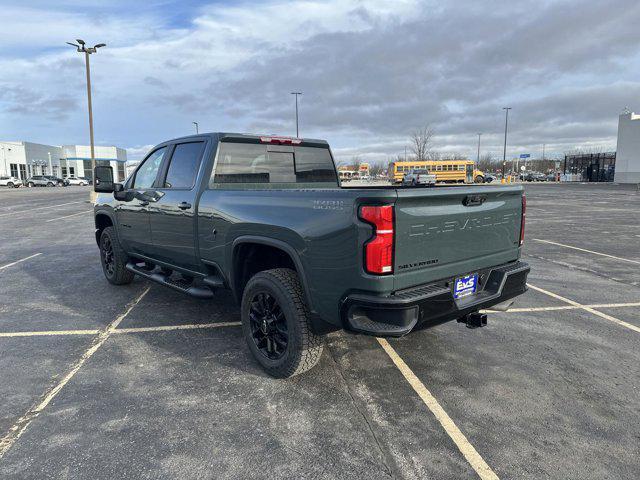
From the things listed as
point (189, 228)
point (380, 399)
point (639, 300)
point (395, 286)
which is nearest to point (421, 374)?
point (380, 399)

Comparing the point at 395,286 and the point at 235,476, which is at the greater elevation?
the point at 395,286

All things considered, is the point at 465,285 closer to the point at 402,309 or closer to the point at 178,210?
the point at 402,309

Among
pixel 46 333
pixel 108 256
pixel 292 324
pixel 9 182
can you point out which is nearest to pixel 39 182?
pixel 9 182

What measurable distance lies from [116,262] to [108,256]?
465 millimetres

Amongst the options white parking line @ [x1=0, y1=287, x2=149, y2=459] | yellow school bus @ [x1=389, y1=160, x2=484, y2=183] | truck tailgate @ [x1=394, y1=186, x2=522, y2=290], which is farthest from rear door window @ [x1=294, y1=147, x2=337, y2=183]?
yellow school bus @ [x1=389, y1=160, x2=484, y2=183]

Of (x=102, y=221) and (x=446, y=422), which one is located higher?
(x=102, y=221)

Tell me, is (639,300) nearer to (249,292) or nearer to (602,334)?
(602,334)

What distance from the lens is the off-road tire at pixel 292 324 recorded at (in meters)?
3.30

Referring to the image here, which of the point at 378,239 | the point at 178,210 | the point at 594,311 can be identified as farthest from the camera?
the point at 594,311

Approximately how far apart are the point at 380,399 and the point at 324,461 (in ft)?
2.65

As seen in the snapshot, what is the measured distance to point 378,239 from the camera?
110 inches

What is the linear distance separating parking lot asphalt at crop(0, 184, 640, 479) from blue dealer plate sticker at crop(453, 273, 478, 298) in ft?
2.38

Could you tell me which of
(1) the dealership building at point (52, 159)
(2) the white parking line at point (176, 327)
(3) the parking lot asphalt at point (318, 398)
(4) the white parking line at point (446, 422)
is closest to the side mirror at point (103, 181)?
(3) the parking lot asphalt at point (318, 398)

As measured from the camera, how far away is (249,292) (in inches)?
146
